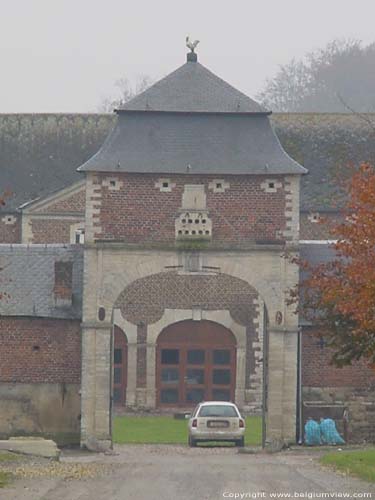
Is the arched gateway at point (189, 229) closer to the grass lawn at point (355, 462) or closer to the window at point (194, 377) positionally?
the grass lawn at point (355, 462)

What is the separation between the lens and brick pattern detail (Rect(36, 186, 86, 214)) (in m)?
45.2

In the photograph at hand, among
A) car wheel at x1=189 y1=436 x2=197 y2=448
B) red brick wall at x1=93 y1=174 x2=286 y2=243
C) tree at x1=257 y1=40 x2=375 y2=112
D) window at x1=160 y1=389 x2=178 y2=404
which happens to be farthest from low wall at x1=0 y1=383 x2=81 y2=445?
tree at x1=257 y1=40 x2=375 y2=112

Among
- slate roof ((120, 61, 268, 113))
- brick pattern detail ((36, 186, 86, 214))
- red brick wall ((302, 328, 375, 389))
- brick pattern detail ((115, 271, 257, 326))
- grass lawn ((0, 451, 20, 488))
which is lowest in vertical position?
grass lawn ((0, 451, 20, 488))

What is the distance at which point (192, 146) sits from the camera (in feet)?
102

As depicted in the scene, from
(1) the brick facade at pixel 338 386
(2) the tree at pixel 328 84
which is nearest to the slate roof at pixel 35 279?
(1) the brick facade at pixel 338 386

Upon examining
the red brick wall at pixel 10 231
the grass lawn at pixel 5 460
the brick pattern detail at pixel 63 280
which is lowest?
the grass lawn at pixel 5 460

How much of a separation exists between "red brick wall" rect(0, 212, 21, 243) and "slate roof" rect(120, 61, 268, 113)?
1389 centimetres

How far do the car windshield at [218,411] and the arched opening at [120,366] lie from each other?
1104 cm

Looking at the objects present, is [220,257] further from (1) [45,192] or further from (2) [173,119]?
(1) [45,192]

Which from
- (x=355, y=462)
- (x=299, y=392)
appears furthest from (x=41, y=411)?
(x=355, y=462)

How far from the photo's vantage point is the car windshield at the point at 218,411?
31297 millimetres

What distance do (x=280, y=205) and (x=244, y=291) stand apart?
1216 cm

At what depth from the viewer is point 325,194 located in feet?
148

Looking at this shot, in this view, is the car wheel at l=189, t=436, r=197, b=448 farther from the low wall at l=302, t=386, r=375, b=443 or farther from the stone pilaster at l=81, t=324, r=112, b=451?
the low wall at l=302, t=386, r=375, b=443
